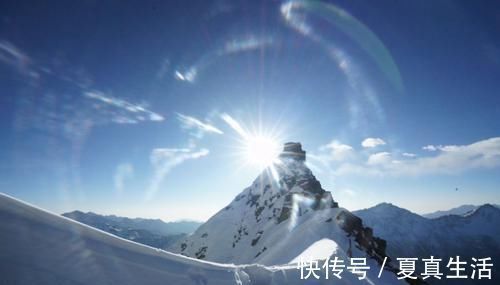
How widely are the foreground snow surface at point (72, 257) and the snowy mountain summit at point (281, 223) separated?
27926 millimetres

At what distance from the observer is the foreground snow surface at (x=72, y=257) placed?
555cm

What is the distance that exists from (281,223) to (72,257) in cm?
6467

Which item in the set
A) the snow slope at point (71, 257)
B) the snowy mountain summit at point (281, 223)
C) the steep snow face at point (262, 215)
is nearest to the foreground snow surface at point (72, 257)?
the snow slope at point (71, 257)

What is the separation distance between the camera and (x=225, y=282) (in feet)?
28.7

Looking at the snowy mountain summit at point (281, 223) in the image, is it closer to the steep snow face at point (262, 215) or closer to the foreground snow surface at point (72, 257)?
the steep snow face at point (262, 215)

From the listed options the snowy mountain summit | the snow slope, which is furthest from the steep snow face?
the snow slope

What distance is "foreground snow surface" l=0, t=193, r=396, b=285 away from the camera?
555 cm

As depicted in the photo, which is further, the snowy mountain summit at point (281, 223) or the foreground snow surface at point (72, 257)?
the snowy mountain summit at point (281, 223)

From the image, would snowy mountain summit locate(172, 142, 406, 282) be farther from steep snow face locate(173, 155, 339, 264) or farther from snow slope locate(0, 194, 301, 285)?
snow slope locate(0, 194, 301, 285)

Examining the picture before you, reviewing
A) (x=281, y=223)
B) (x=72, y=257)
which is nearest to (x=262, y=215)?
(x=281, y=223)

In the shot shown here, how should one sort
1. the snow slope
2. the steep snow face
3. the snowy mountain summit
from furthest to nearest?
the steep snow face, the snowy mountain summit, the snow slope

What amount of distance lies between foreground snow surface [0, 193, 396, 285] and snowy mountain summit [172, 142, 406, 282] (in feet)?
91.6

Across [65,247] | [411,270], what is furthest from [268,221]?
[65,247]

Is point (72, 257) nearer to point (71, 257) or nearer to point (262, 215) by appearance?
point (71, 257)
